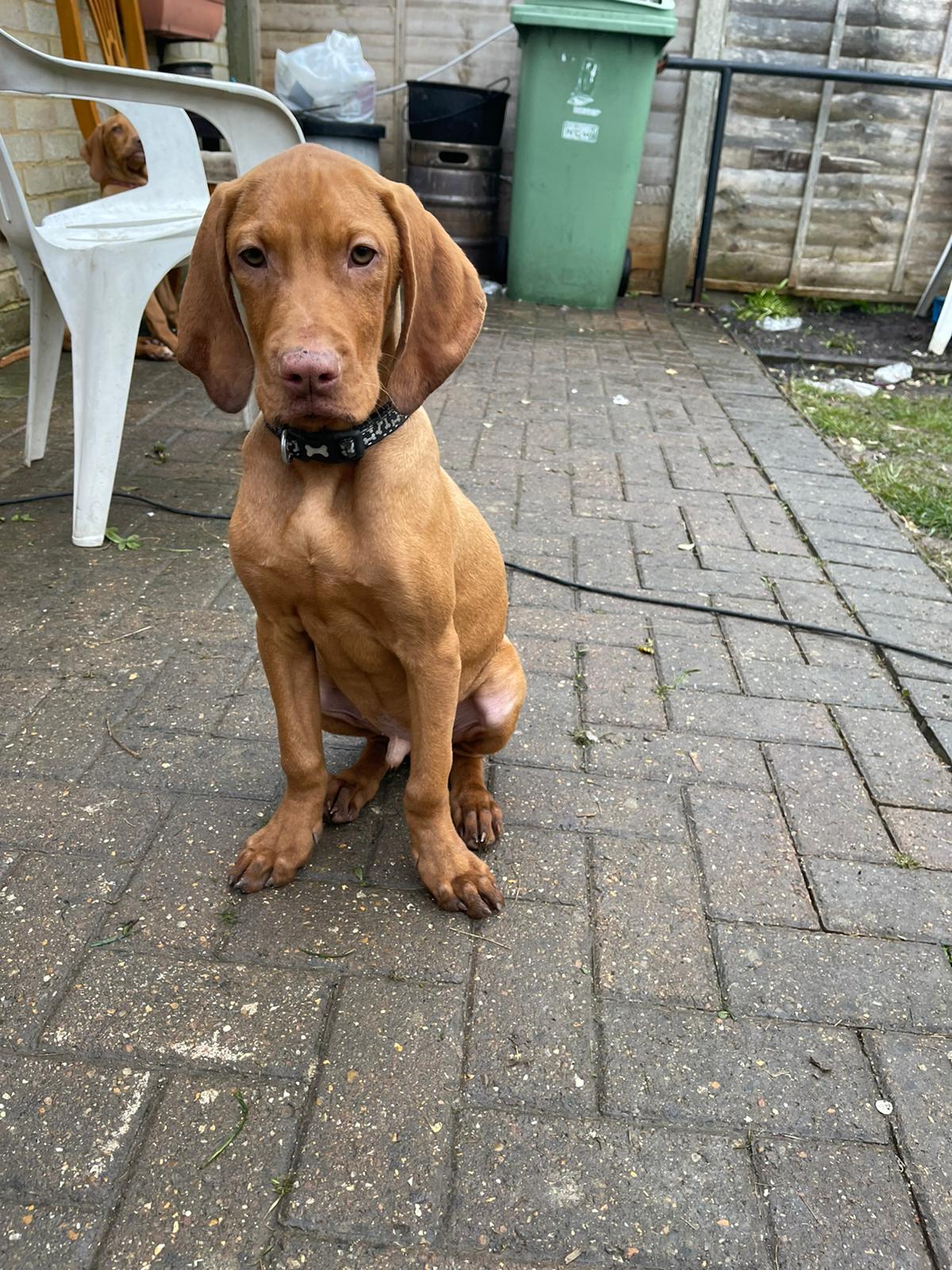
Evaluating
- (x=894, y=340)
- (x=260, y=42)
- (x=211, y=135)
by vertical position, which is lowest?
(x=894, y=340)

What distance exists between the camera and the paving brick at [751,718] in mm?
2912

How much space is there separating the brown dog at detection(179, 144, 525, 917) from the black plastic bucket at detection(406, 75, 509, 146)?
23.2ft

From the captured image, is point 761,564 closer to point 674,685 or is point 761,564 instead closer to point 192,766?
point 674,685

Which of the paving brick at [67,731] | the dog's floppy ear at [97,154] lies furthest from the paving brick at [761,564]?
the dog's floppy ear at [97,154]

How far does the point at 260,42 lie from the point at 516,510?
6.72m

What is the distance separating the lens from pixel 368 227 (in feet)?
5.85

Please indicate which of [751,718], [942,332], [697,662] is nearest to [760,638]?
[697,662]

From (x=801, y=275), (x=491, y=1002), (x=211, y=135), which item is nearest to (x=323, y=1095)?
(x=491, y=1002)

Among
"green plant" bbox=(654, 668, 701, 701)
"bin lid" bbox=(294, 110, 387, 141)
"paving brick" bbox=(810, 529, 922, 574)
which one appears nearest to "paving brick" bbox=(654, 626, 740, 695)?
"green plant" bbox=(654, 668, 701, 701)

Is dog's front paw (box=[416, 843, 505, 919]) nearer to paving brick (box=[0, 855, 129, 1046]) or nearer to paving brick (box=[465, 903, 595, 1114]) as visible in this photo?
paving brick (box=[465, 903, 595, 1114])

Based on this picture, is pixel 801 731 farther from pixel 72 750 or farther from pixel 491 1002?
pixel 72 750

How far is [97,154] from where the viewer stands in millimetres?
5629

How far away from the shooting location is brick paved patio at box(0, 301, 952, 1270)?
61.7 inches

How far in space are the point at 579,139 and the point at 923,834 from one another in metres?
6.85
